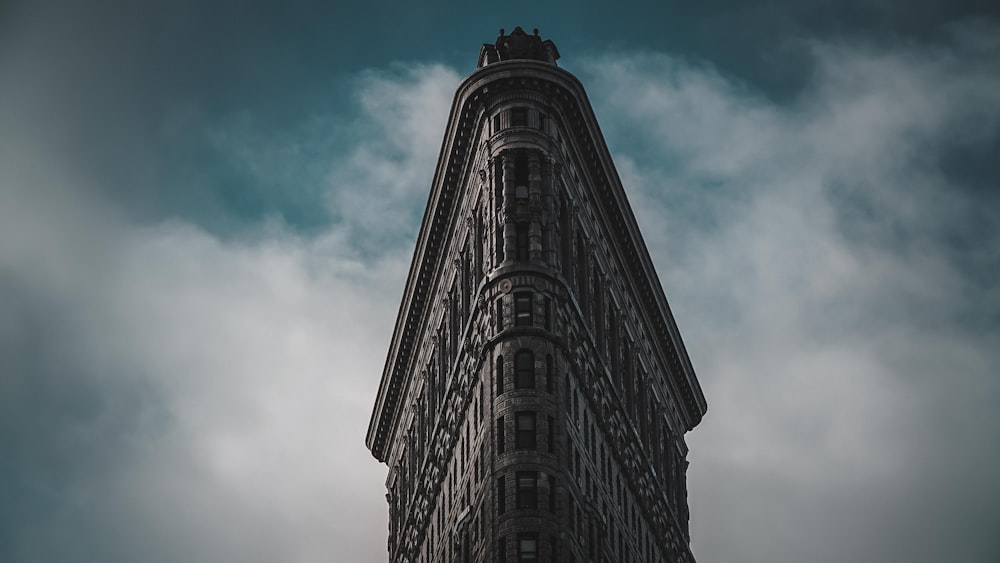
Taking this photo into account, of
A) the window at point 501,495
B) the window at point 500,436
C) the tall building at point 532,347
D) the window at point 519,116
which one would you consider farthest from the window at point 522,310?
the window at point 519,116

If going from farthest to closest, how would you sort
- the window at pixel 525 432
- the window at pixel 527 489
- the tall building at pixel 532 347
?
the tall building at pixel 532 347 < the window at pixel 525 432 < the window at pixel 527 489

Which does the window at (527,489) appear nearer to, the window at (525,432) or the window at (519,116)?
the window at (525,432)

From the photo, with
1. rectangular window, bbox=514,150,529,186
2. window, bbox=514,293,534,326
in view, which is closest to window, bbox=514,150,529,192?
rectangular window, bbox=514,150,529,186

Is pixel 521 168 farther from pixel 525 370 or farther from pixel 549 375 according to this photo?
pixel 549 375

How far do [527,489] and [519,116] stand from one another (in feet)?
97.2

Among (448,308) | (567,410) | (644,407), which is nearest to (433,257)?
(448,308)

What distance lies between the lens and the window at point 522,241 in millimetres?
125562

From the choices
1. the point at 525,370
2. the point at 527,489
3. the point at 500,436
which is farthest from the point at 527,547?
the point at 525,370

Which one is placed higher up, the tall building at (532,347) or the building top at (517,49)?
the building top at (517,49)

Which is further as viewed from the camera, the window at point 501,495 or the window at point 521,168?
the window at point 521,168

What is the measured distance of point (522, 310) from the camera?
12344 centimetres

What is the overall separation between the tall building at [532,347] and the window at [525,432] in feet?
0.29

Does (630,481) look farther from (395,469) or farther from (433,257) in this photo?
(395,469)

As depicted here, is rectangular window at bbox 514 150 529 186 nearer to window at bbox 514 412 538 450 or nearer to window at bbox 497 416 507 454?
window at bbox 514 412 538 450
